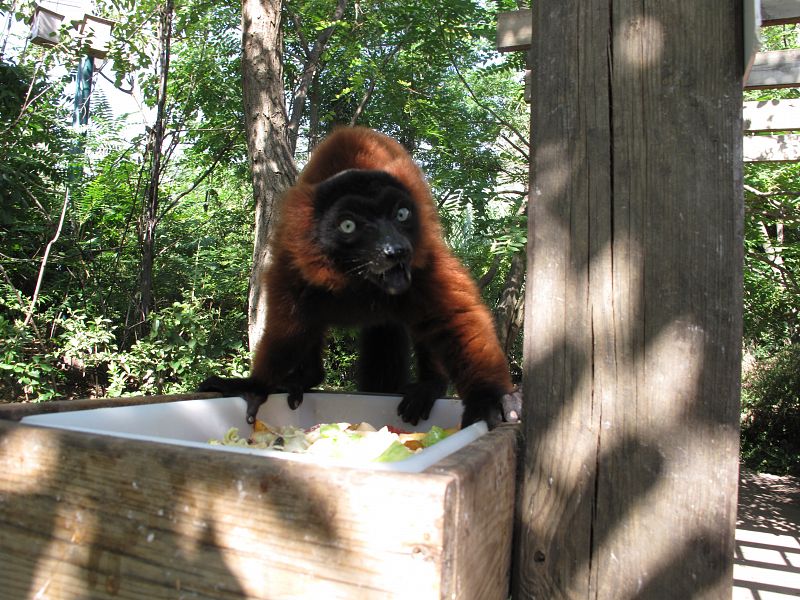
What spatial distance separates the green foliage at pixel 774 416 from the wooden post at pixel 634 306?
472 inches

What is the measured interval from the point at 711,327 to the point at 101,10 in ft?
26.9

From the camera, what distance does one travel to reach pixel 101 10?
7.57 m

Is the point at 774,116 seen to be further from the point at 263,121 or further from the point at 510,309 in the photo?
the point at 263,121

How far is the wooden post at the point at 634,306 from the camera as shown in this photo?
1365 millimetres

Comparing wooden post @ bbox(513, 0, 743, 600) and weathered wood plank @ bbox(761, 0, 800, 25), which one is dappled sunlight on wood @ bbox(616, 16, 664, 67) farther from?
weathered wood plank @ bbox(761, 0, 800, 25)

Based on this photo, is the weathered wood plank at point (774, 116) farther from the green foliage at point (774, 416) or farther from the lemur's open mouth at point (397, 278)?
the green foliage at point (774, 416)

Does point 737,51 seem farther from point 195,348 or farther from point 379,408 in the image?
point 195,348

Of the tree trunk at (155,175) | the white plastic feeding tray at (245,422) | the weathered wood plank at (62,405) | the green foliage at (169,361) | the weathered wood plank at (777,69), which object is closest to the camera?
the white plastic feeding tray at (245,422)

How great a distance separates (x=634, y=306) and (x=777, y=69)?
13.6 ft

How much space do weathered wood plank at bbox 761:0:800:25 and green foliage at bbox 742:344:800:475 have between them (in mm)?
9566

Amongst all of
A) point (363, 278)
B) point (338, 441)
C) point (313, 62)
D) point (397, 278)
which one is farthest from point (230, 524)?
point (313, 62)

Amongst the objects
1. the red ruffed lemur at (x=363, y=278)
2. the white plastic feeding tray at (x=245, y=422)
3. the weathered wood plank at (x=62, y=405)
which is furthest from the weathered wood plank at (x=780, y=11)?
Result: the weathered wood plank at (x=62, y=405)

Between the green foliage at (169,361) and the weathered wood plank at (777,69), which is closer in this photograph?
the weathered wood plank at (777,69)

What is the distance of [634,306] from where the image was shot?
56.7 inches
